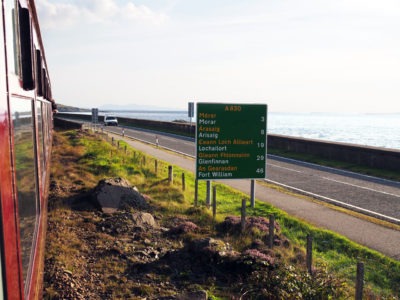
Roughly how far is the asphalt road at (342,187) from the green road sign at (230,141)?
433cm

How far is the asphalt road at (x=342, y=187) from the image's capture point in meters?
15.2

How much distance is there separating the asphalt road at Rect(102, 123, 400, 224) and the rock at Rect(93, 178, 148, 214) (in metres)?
7.99

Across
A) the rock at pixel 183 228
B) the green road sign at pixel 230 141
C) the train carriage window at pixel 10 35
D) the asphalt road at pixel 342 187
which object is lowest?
the asphalt road at pixel 342 187

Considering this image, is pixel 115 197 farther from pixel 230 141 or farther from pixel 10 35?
pixel 10 35

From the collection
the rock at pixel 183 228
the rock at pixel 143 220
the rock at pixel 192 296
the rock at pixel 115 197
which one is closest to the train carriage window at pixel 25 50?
the rock at pixel 192 296

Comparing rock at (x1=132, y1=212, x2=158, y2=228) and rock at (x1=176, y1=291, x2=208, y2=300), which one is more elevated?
rock at (x1=176, y1=291, x2=208, y2=300)

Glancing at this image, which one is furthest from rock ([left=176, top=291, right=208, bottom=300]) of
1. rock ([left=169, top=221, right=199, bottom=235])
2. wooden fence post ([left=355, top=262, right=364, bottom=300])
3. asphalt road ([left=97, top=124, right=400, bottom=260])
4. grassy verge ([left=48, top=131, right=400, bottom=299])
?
asphalt road ([left=97, top=124, right=400, bottom=260])

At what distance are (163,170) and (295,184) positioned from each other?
22.1ft

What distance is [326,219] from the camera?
1343 centimetres

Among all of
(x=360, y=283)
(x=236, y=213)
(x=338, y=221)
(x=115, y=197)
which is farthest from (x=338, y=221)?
(x=115, y=197)

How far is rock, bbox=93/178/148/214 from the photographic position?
1211cm

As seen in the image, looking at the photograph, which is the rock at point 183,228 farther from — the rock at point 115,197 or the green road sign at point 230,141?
the green road sign at point 230,141

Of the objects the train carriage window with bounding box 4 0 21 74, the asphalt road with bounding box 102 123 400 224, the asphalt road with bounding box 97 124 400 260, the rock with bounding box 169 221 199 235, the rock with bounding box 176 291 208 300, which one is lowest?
the asphalt road with bounding box 102 123 400 224

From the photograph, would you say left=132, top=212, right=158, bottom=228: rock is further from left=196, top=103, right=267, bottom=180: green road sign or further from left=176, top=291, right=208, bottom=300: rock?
left=176, top=291, right=208, bottom=300: rock
